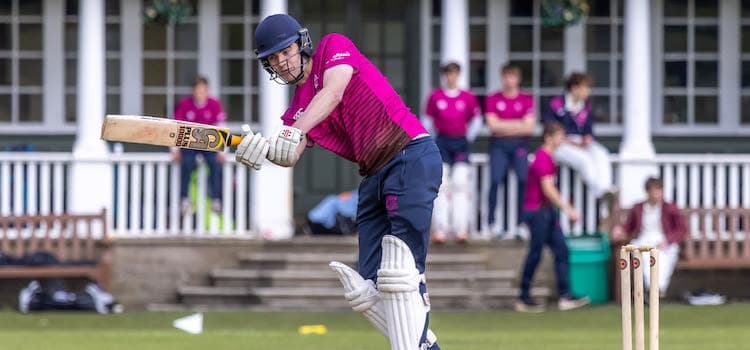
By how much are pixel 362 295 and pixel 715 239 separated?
9262mm

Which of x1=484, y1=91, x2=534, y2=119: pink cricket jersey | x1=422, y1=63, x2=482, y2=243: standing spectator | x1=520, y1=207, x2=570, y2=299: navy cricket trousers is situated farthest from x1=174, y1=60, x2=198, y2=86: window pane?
x1=520, y1=207, x2=570, y2=299: navy cricket trousers

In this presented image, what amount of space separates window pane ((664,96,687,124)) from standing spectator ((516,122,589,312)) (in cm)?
303

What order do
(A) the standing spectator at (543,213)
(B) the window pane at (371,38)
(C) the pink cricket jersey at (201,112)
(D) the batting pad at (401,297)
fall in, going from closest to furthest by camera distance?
(D) the batting pad at (401,297) → (A) the standing spectator at (543,213) → (C) the pink cricket jersey at (201,112) → (B) the window pane at (371,38)

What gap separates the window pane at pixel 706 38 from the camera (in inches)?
717

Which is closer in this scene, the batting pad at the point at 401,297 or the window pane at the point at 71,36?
the batting pad at the point at 401,297

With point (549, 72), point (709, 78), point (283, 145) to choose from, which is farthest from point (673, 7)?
point (283, 145)

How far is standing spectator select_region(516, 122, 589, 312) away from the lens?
15.4m

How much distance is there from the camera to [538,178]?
1542cm

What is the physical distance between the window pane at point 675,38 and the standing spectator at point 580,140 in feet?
6.97

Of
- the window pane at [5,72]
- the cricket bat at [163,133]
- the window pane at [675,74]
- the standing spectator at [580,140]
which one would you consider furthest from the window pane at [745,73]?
the cricket bat at [163,133]

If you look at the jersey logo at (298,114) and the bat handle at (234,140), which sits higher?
the jersey logo at (298,114)

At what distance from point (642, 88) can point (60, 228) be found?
20.0ft

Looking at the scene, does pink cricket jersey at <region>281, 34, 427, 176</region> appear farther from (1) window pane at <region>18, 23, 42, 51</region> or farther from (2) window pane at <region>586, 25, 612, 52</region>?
(1) window pane at <region>18, 23, 42, 51</region>

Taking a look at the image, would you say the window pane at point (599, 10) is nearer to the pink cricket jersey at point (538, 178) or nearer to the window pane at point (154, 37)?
the pink cricket jersey at point (538, 178)
